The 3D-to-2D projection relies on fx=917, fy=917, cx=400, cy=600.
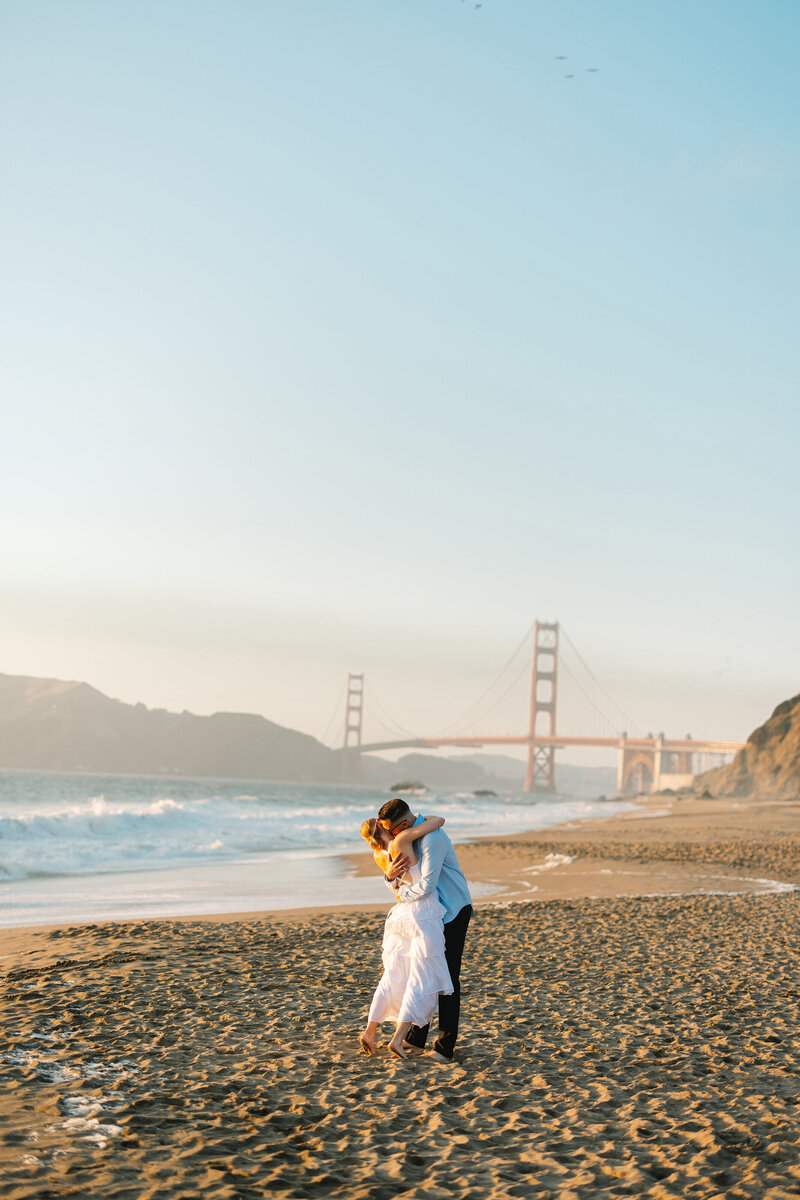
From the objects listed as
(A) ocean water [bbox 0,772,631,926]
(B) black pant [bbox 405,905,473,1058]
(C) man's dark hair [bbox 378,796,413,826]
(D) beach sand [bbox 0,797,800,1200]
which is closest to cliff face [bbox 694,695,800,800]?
(A) ocean water [bbox 0,772,631,926]

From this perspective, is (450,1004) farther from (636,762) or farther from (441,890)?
(636,762)

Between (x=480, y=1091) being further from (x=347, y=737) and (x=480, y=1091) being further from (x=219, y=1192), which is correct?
(x=347, y=737)

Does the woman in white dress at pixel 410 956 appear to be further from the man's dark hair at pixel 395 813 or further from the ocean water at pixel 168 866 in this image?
the ocean water at pixel 168 866

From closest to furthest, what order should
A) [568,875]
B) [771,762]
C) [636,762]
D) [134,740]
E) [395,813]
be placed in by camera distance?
[395,813], [568,875], [771,762], [636,762], [134,740]

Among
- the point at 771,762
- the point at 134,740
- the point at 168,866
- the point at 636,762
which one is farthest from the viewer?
the point at 134,740

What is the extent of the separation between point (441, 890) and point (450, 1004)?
527 millimetres

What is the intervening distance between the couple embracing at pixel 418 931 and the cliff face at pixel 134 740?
376 ft

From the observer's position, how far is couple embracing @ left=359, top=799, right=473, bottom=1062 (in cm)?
418

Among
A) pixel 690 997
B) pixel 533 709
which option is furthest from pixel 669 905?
pixel 533 709

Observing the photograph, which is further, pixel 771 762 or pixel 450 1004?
pixel 771 762

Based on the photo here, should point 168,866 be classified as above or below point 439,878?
below

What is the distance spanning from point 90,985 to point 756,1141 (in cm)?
392

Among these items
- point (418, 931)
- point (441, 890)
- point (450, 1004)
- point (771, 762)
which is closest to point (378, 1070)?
point (450, 1004)

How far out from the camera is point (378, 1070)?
411 centimetres
